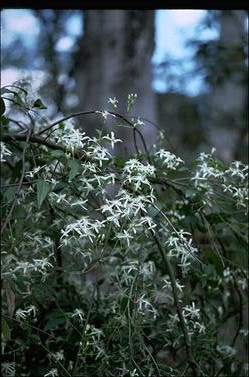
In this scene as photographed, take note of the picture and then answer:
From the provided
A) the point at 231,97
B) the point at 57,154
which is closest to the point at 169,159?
the point at 57,154

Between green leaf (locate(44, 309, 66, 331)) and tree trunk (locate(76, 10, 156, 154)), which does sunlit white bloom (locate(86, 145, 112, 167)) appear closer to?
green leaf (locate(44, 309, 66, 331))

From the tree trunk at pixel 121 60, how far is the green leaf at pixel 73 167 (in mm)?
2727

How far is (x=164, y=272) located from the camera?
2.33 metres

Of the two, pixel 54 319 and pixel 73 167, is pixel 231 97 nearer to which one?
pixel 54 319

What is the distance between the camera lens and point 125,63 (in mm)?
4625

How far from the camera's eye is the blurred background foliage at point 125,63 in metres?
4.61

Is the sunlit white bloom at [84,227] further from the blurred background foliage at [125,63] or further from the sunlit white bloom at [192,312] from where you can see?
the blurred background foliage at [125,63]

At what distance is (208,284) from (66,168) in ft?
2.46

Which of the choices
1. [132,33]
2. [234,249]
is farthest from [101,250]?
[132,33]

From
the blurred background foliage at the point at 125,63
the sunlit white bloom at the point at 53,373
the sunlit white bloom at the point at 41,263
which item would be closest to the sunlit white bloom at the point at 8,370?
the sunlit white bloom at the point at 53,373

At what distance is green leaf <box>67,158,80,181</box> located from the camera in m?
1.72

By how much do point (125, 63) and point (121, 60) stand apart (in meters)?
0.03

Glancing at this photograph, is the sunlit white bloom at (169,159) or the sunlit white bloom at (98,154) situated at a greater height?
the sunlit white bloom at (98,154)

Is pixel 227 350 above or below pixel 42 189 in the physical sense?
below
